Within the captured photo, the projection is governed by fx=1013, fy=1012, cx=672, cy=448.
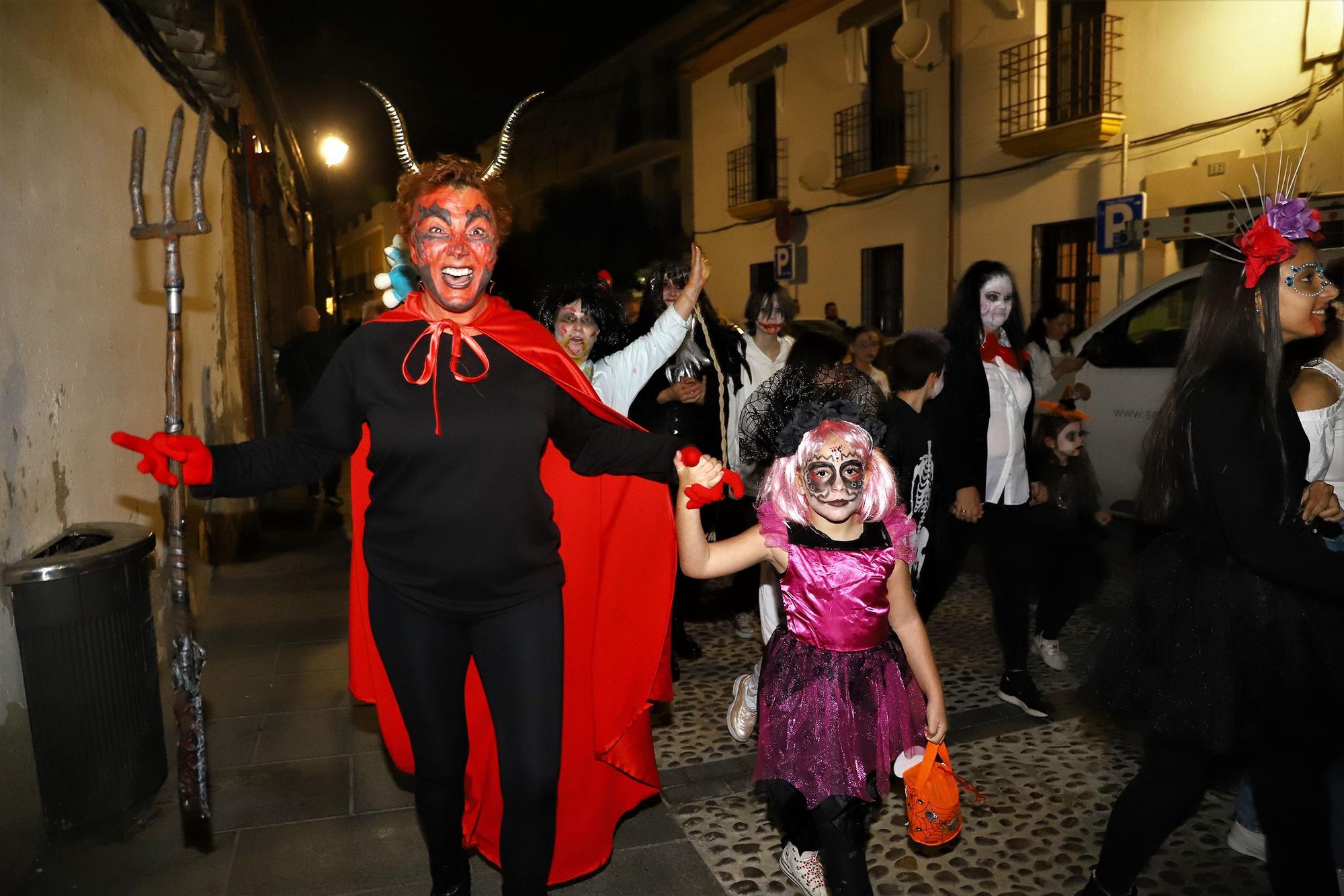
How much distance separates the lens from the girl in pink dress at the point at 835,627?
8.68ft

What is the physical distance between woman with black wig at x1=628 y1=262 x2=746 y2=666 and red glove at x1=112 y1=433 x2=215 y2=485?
262 centimetres

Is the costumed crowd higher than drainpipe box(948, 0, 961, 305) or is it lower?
lower

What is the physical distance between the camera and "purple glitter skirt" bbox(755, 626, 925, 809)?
2646 mm

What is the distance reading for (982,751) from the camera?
4.04m

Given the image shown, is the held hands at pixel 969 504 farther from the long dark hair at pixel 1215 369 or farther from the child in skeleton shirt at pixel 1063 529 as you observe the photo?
the long dark hair at pixel 1215 369

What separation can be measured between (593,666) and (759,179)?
2007 centimetres

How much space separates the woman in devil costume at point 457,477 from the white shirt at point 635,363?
117 cm

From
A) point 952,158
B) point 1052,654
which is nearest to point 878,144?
point 952,158

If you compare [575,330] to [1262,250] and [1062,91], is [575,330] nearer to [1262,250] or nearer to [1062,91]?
[1262,250]

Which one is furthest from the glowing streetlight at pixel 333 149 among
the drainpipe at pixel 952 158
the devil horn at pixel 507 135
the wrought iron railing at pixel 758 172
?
the devil horn at pixel 507 135

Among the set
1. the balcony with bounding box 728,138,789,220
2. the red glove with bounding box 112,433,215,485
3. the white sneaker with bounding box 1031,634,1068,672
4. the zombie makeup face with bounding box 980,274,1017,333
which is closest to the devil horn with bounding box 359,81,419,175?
the red glove with bounding box 112,433,215,485

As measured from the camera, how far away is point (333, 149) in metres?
15.2

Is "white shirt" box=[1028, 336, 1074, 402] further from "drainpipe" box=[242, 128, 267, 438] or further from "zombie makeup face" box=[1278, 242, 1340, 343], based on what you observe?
"drainpipe" box=[242, 128, 267, 438]

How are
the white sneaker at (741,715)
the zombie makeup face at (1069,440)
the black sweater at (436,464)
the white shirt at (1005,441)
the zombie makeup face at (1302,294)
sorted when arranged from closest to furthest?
the black sweater at (436,464), the zombie makeup face at (1302,294), the white sneaker at (741,715), the white shirt at (1005,441), the zombie makeup face at (1069,440)
